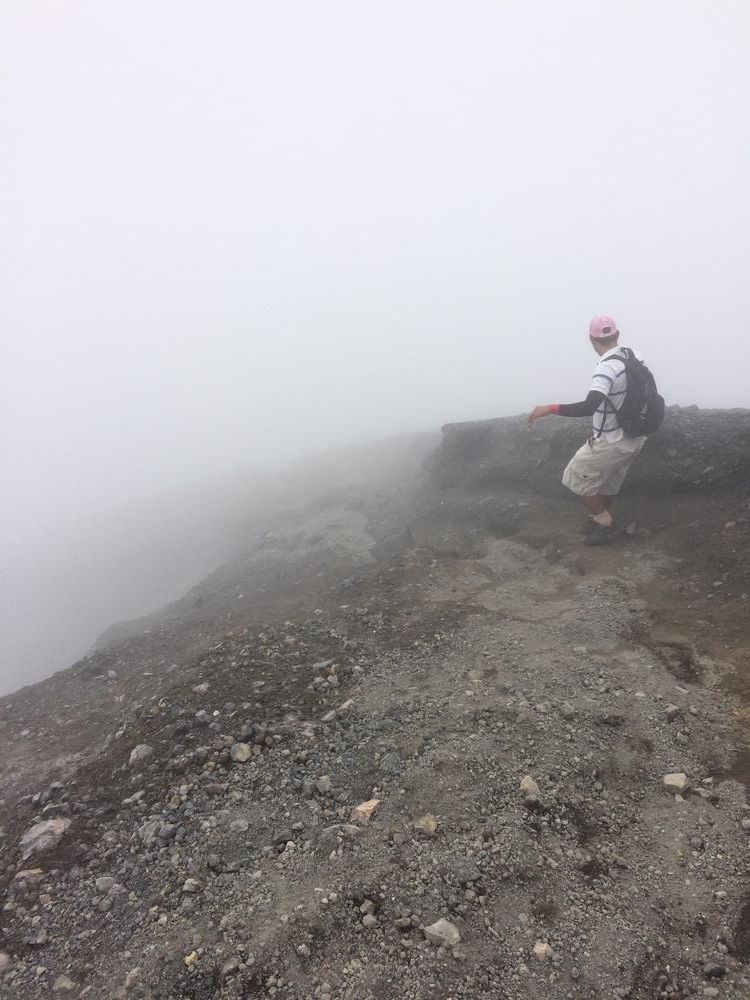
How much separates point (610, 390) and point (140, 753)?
7.83 m

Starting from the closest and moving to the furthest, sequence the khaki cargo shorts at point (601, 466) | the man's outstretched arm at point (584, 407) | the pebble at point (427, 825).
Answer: the pebble at point (427, 825)
the man's outstretched arm at point (584, 407)
the khaki cargo shorts at point (601, 466)

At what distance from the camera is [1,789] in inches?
231

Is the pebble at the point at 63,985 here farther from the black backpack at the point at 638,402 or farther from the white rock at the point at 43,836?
the black backpack at the point at 638,402

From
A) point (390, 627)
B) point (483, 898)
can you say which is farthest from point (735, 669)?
point (390, 627)

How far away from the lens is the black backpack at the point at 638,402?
8.25 meters

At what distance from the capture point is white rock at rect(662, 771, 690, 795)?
441 centimetres

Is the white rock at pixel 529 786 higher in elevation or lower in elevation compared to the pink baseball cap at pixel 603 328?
lower

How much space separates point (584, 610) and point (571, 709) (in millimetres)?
2136

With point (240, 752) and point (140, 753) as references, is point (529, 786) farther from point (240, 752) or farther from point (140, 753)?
point (140, 753)

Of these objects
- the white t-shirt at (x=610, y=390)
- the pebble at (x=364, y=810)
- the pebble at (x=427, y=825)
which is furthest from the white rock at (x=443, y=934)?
the white t-shirt at (x=610, y=390)

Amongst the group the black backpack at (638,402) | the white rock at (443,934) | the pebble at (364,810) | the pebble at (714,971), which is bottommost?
the pebble at (714,971)

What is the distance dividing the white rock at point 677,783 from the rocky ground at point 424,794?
4 cm

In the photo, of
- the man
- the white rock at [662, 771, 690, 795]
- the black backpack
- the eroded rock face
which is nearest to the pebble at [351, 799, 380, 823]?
the white rock at [662, 771, 690, 795]

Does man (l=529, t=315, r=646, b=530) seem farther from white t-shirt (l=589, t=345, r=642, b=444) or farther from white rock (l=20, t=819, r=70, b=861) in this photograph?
white rock (l=20, t=819, r=70, b=861)
